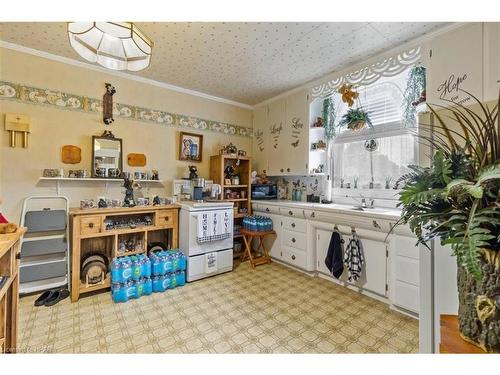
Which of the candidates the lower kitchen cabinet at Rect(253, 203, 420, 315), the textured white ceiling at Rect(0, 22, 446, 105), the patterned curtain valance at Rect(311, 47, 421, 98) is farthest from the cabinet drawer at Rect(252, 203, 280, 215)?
the textured white ceiling at Rect(0, 22, 446, 105)

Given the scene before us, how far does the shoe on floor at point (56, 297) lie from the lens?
2.23 m

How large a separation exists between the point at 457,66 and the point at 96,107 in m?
3.66

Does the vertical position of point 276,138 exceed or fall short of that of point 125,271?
it exceeds it

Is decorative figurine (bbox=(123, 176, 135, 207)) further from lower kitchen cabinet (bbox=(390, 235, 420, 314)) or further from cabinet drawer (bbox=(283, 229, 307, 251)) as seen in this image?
lower kitchen cabinet (bbox=(390, 235, 420, 314))

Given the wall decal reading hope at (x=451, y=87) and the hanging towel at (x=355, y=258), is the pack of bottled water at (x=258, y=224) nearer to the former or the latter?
the hanging towel at (x=355, y=258)

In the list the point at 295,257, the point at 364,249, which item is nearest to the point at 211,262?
the point at 295,257

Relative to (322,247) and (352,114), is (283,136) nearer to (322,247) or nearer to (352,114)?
(352,114)

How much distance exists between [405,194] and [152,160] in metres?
3.15

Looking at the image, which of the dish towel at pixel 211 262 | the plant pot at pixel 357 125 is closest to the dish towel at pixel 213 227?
the dish towel at pixel 211 262

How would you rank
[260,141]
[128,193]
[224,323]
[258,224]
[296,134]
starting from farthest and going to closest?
[260,141], [296,134], [258,224], [128,193], [224,323]

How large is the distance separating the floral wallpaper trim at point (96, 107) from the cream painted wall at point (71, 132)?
2.2 inches

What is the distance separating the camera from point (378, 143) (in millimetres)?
2834
